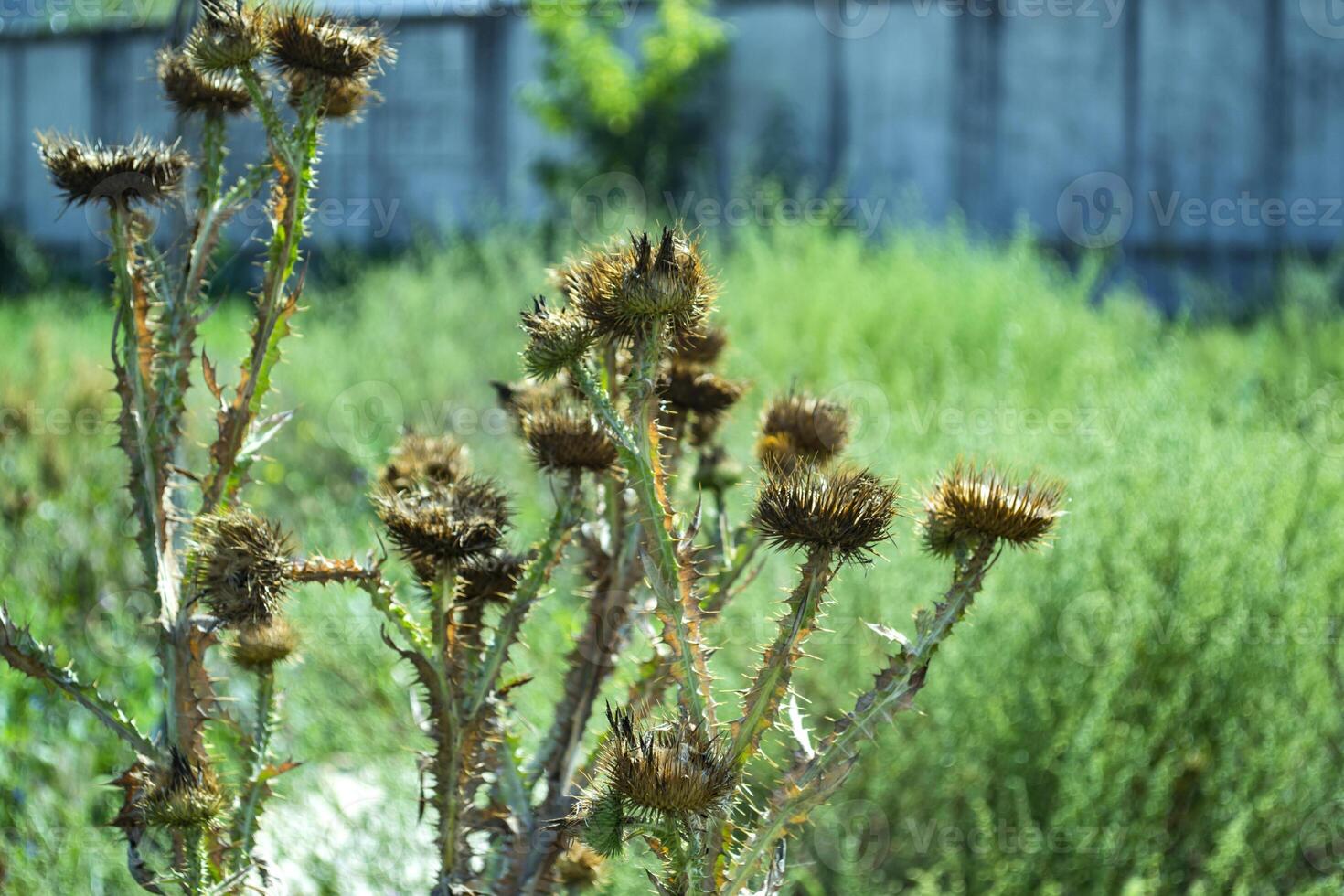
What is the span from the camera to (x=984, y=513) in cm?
132

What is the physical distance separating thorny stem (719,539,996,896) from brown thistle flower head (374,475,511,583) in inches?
15.6

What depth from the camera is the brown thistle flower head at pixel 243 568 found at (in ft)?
4.13

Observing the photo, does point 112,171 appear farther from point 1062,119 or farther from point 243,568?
point 1062,119

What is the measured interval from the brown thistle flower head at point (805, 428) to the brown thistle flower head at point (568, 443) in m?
0.25

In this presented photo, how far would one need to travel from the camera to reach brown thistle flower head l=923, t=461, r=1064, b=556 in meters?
1.31

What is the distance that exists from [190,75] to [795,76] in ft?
32.0

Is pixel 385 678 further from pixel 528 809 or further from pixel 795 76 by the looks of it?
pixel 795 76

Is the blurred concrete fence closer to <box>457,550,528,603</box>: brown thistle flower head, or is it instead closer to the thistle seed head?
the thistle seed head

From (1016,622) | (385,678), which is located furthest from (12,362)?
(1016,622)
